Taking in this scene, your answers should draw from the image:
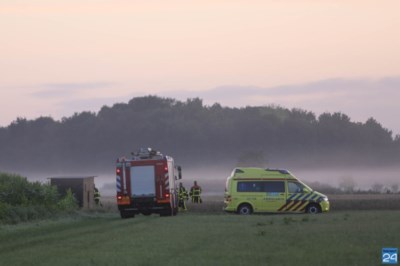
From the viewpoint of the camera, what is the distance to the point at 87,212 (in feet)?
158

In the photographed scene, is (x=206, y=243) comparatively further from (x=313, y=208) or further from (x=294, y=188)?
(x=294, y=188)

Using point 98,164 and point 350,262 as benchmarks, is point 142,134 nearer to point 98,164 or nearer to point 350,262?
point 98,164

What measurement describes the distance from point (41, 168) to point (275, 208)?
394 feet

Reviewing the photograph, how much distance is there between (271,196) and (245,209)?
1310mm

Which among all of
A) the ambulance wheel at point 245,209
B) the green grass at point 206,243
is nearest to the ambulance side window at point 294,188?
the ambulance wheel at point 245,209

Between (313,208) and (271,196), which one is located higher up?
(271,196)

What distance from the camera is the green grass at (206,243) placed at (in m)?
21.4

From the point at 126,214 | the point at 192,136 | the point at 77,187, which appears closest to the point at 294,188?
the point at 126,214

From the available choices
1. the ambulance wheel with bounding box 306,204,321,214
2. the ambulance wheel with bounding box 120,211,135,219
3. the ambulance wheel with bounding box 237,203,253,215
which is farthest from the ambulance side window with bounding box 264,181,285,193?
the ambulance wheel with bounding box 120,211,135,219

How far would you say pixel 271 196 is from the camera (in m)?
47.3

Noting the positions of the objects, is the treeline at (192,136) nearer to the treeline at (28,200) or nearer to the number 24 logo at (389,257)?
the treeline at (28,200)

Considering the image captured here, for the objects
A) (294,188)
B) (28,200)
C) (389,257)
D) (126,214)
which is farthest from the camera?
(294,188)

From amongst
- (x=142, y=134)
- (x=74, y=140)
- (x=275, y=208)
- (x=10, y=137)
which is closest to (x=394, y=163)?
(x=142, y=134)

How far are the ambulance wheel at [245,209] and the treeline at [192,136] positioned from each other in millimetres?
96783
